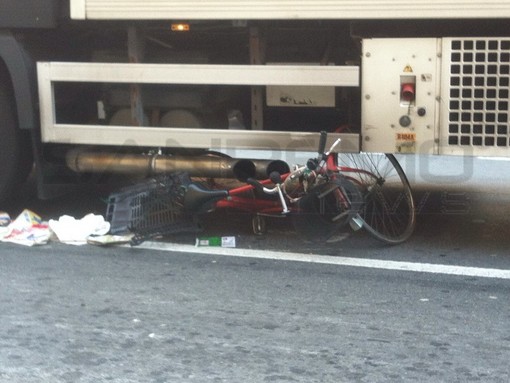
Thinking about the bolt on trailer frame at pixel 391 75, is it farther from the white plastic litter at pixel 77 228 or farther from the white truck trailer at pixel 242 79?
the white plastic litter at pixel 77 228

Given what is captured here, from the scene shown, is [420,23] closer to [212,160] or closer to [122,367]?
[212,160]

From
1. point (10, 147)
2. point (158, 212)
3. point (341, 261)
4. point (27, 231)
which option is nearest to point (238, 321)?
point (341, 261)

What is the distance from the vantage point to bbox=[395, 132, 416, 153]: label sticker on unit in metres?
5.11

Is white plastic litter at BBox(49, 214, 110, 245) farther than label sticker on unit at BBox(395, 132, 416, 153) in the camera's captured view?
Yes

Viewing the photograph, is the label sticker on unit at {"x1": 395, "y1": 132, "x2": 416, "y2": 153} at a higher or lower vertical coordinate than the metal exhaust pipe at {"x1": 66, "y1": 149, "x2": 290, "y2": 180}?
higher

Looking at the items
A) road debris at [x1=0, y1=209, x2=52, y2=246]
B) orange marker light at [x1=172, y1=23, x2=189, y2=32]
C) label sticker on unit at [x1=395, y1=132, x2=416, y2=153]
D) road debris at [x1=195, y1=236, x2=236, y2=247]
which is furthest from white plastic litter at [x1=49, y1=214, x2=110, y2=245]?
label sticker on unit at [x1=395, y1=132, x2=416, y2=153]

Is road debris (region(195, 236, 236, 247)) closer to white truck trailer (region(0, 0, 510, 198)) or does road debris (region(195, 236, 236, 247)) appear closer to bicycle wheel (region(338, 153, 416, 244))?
white truck trailer (region(0, 0, 510, 198))

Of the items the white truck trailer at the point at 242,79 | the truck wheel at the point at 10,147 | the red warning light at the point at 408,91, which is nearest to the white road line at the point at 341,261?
the white truck trailer at the point at 242,79

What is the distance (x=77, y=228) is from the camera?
5727 mm

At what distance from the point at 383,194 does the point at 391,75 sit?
0.92 m

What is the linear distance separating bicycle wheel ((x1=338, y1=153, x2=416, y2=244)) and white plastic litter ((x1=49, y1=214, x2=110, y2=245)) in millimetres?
1692

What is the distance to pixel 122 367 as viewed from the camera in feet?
12.0

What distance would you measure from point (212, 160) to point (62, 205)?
1593 millimetres

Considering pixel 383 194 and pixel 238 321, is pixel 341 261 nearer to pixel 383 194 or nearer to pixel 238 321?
pixel 383 194
